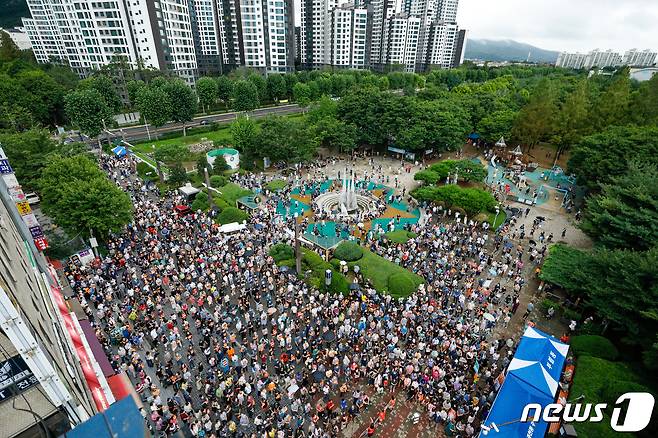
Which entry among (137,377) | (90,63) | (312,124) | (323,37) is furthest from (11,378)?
(323,37)

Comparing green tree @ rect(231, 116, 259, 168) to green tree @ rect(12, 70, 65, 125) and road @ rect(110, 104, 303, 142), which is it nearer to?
road @ rect(110, 104, 303, 142)

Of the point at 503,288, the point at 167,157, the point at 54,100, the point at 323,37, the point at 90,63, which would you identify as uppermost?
the point at 323,37

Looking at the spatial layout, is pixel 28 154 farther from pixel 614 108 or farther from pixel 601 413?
pixel 614 108

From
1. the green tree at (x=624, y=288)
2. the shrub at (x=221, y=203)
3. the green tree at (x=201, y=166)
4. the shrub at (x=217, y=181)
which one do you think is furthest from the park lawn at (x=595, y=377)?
the green tree at (x=201, y=166)

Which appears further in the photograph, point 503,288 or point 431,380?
point 503,288

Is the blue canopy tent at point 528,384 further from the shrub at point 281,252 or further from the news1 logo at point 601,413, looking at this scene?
the shrub at point 281,252

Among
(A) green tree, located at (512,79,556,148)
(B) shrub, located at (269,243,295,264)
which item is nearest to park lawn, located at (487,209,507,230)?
(B) shrub, located at (269,243,295,264)

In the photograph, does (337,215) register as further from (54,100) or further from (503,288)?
(54,100)
